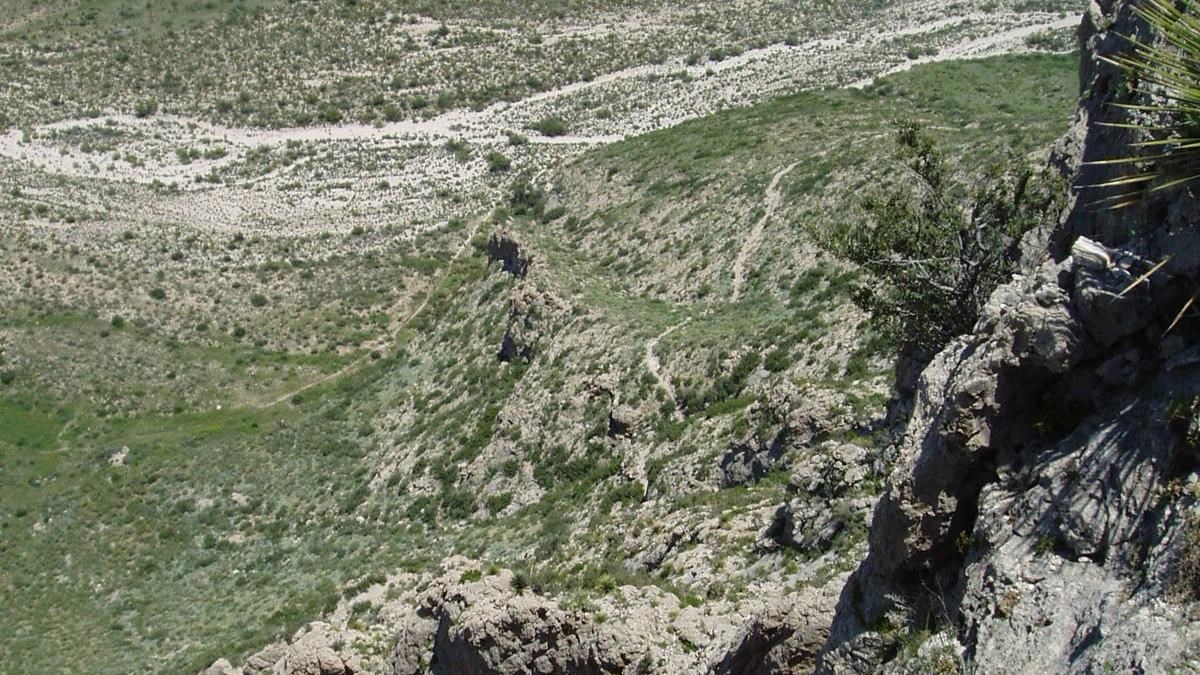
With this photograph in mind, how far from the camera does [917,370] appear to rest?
→ 19.9 m

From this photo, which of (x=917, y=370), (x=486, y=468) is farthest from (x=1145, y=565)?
(x=486, y=468)

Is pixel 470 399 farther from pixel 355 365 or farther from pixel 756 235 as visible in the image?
pixel 355 365

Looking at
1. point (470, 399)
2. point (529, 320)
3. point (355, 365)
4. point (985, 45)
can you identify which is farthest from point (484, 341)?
point (985, 45)

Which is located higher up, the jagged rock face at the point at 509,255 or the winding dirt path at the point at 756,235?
the winding dirt path at the point at 756,235

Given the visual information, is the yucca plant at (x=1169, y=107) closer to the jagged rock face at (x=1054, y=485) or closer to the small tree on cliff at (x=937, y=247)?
the jagged rock face at (x=1054, y=485)

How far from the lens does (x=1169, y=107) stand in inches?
350

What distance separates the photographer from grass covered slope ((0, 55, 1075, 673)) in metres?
31.4

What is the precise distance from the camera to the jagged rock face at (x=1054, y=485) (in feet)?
29.3

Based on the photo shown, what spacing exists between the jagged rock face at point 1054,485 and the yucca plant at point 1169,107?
0.29 metres

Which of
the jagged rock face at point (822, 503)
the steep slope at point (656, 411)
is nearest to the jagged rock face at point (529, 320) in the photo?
the steep slope at point (656, 411)

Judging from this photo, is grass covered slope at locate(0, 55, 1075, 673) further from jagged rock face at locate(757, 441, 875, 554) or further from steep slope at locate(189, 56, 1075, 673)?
jagged rock face at locate(757, 441, 875, 554)

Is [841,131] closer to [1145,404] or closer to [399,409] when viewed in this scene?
[399,409]

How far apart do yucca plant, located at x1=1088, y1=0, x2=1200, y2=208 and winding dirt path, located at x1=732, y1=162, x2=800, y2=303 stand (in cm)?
3056

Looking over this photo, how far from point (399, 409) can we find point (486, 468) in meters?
11.3
